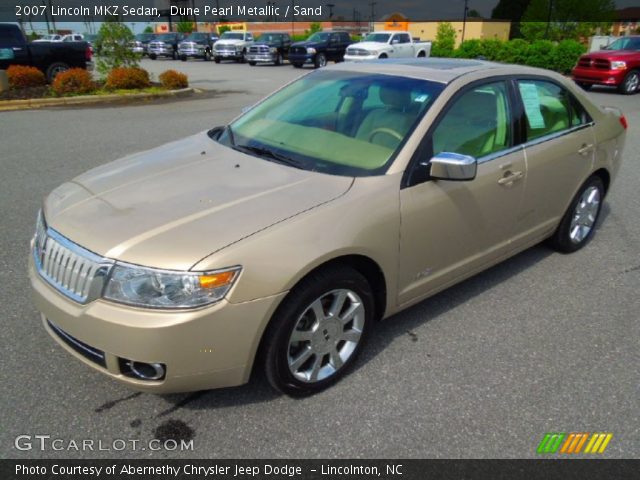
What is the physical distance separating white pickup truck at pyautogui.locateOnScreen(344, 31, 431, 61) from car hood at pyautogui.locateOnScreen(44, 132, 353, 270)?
70.8 ft

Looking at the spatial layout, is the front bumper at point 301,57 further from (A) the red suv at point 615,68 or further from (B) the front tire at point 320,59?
(A) the red suv at point 615,68

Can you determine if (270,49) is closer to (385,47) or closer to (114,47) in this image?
(385,47)

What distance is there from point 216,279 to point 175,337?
303 millimetres

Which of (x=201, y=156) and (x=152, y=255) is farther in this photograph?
(x=201, y=156)

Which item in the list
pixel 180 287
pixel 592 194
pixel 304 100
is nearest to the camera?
pixel 180 287

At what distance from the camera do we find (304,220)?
2494 millimetres

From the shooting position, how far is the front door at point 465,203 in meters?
3.00

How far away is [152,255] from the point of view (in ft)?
7.37

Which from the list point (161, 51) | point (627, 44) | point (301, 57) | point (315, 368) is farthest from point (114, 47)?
point (161, 51)

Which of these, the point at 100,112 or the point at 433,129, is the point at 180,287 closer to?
the point at 433,129

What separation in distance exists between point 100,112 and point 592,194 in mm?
11410

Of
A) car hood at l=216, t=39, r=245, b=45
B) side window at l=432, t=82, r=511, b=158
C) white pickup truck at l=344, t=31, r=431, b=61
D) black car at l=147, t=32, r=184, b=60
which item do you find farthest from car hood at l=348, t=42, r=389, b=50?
side window at l=432, t=82, r=511, b=158

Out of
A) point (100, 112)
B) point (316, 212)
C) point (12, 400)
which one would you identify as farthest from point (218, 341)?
point (100, 112)

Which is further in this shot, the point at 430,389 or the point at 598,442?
the point at 430,389
